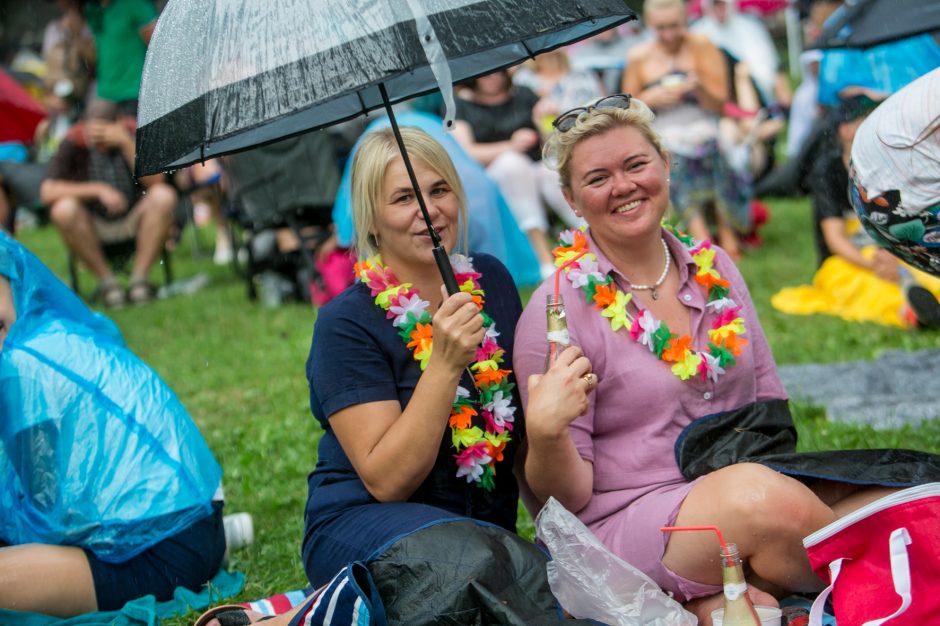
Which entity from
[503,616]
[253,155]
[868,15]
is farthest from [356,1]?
[253,155]

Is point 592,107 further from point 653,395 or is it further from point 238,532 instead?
point 238,532

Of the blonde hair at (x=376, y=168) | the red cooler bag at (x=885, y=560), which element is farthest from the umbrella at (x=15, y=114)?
the red cooler bag at (x=885, y=560)

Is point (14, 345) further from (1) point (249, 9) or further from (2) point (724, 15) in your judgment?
(2) point (724, 15)

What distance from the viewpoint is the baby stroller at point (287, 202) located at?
8.75m

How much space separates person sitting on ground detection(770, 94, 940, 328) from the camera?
661cm

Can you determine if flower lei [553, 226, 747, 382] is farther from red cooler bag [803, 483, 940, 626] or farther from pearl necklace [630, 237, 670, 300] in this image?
red cooler bag [803, 483, 940, 626]

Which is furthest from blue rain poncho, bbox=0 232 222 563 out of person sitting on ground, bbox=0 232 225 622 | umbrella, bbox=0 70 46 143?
umbrella, bbox=0 70 46 143

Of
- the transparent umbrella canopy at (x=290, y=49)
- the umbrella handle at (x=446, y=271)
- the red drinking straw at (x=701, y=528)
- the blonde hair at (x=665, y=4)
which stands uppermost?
the transparent umbrella canopy at (x=290, y=49)

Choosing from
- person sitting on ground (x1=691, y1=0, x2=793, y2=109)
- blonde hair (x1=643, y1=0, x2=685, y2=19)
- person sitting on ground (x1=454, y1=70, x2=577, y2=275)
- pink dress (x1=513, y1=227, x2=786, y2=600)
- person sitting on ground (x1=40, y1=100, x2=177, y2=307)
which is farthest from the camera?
person sitting on ground (x1=691, y1=0, x2=793, y2=109)

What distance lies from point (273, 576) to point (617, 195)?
1837mm

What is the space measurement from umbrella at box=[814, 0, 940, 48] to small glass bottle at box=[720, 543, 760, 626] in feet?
6.41

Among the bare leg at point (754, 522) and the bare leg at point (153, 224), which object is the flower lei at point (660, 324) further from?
the bare leg at point (153, 224)

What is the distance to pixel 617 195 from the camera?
3213 mm

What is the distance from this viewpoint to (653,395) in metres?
3.16
